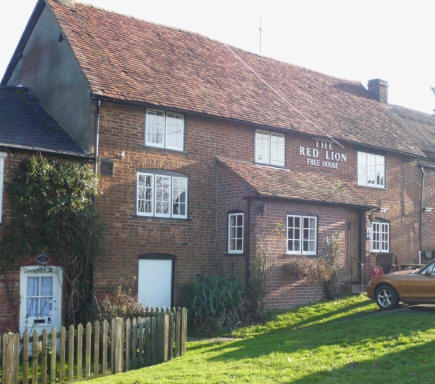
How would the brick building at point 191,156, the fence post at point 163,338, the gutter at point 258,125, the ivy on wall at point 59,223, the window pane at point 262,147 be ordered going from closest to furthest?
the fence post at point 163,338 < the ivy on wall at point 59,223 < the gutter at point 258,125 < the brick building at point 191,156 < the window pane at point 262,147

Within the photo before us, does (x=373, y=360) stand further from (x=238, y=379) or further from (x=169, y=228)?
(x=169, y=228)

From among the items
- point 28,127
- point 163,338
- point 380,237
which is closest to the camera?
point 163,338

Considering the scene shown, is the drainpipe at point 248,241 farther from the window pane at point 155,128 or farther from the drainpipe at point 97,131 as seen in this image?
the drainpipe at point 97,131

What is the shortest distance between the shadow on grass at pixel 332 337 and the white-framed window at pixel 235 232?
13.9ft

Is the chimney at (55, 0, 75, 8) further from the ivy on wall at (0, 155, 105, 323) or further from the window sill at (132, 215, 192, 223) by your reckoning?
the window sill at (132, 215, 192, 223)

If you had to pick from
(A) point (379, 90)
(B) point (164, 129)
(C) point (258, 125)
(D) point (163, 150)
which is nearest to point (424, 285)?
(C) point (258, 125)

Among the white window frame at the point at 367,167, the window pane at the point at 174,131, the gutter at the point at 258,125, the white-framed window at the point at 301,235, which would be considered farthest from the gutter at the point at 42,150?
the white window frame at the point at 367,167

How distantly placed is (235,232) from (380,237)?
7738 mm

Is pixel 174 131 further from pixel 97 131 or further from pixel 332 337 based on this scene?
pixel 332 337

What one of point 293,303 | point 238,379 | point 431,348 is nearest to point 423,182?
point 293,303

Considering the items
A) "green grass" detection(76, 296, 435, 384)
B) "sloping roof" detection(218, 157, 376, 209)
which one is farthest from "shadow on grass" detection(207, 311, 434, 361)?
"sloping roof" detection(218, 157, 376, 209)

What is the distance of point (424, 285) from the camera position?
16125 mm

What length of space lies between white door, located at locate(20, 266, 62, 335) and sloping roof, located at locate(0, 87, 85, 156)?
3282mm

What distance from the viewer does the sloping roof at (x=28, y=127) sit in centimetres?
1647
